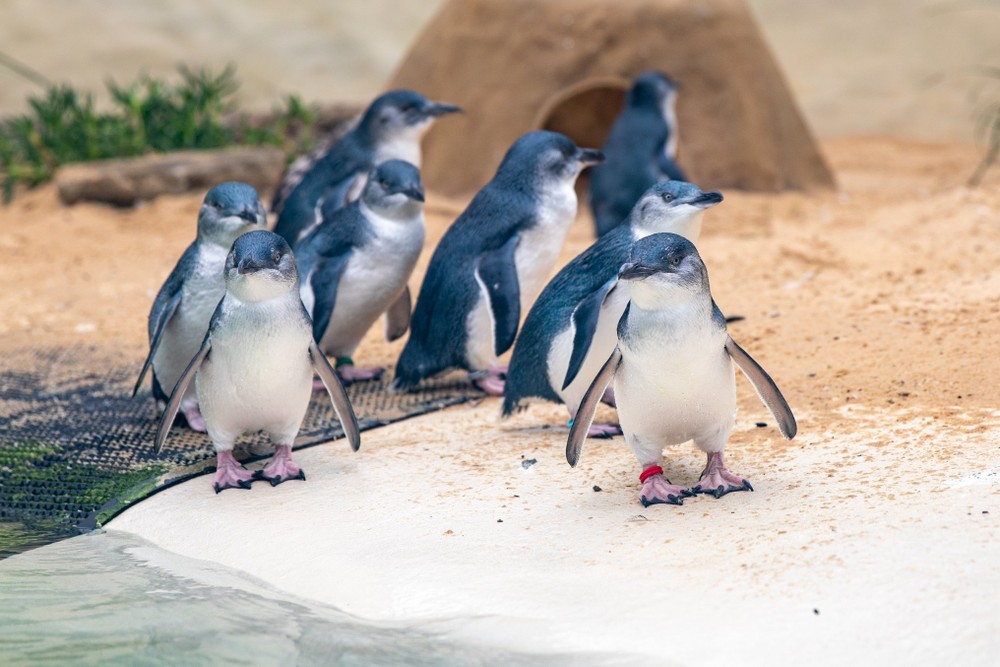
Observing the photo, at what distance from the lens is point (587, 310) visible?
12.5 ft

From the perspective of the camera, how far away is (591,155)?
4922 millimetres

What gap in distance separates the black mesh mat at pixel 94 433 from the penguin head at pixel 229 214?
27.3 inches

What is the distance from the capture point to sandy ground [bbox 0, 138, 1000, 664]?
8.73 ft

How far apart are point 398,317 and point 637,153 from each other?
270 cm

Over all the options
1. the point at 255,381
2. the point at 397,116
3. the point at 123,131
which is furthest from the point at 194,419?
the point at 123,131

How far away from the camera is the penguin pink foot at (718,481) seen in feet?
11.1

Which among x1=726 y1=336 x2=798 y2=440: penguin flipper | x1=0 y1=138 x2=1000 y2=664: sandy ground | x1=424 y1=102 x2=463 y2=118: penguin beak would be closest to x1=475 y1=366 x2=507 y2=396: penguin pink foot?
x1=0 y1=138 x2=1000 y2=664: sandy ground

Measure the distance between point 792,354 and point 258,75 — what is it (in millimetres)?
10370

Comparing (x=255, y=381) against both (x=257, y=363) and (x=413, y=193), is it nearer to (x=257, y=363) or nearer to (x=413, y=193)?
(x=257, y=363)

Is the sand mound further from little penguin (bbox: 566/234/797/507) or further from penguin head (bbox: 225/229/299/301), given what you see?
little penguin (bbox: 566/234/797/507)

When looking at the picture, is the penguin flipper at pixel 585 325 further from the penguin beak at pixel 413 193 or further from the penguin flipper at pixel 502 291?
the penguin beak at pixel 413 193

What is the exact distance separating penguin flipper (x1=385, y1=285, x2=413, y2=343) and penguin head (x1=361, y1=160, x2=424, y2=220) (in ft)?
1.64

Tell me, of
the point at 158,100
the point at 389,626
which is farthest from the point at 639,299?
the point at 158,100

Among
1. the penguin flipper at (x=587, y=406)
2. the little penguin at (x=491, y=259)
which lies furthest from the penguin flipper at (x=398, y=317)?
the penguin flipper at (x=587, y=406)
